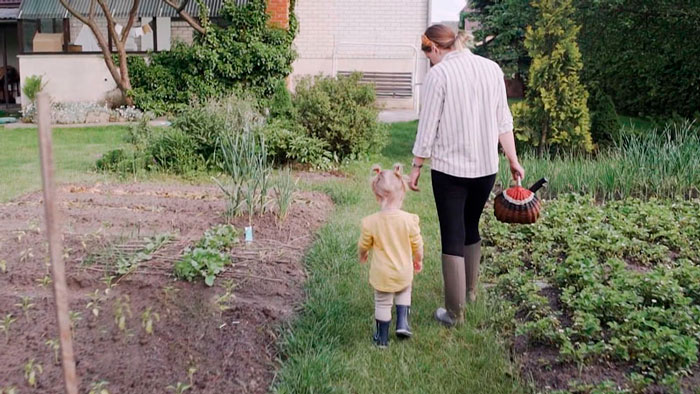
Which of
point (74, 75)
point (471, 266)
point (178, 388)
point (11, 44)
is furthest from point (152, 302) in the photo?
point (11, 44)

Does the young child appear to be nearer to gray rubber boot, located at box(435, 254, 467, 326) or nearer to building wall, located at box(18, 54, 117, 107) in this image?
gray rubber boot, located at box(435, 254, 467, 326)

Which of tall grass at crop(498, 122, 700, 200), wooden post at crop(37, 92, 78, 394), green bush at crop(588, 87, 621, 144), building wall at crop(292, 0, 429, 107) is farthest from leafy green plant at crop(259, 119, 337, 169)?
building wall at crop(292, 0, 429, 107)

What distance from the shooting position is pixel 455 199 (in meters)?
4.07

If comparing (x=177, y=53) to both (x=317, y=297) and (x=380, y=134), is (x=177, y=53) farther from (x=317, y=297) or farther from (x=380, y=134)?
(x=317, y=297)

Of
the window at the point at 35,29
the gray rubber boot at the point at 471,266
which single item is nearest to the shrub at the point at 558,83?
the gray rubber boot at the point at 471,266

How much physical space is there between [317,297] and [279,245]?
983 mm

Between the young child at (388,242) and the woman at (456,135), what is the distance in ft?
0.90

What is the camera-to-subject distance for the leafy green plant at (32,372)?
2975mm

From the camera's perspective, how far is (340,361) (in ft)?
11.8

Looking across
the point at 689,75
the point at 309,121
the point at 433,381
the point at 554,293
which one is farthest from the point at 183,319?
the point at 689,75

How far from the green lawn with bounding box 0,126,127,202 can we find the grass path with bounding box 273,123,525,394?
4.13 meters

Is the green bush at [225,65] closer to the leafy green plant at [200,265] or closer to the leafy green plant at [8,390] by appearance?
the leafy green plant at [200,265]

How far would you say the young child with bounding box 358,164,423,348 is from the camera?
12.5 ft

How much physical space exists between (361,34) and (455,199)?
15.6 meters
